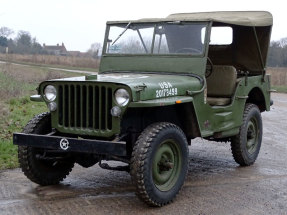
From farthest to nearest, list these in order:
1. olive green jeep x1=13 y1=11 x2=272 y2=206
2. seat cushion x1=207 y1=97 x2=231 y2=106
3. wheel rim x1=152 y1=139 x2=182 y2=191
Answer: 1. seat cushion x1=207 y1=97 x2=231 y2=106
2. wheel rim x1=152 y1=139 x2=182 y2=191
3. olive green jeep x1=13 y1=11 x2=272 y2=206

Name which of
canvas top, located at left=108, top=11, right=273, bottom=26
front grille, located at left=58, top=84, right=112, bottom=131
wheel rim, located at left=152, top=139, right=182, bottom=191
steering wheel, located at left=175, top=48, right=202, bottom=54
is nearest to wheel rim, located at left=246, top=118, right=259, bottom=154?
canvas top, located at left=108, top=11, right=273, bottom=26

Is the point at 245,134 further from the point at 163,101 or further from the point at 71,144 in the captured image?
the point at 71,144

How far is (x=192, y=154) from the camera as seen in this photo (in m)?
7.78

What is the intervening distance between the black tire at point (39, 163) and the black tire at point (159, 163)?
1.34 m

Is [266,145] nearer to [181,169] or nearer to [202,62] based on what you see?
[202,62]

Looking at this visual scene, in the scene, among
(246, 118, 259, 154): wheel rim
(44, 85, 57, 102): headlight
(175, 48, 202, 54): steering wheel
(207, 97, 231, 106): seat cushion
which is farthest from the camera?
(246, 118, 259, 154): wheel rim

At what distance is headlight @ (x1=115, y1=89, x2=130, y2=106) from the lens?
15.8 feet

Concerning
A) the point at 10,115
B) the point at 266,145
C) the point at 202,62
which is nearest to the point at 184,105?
the point at 202,62

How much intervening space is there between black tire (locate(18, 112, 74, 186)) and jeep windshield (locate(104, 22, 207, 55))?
1.65 m

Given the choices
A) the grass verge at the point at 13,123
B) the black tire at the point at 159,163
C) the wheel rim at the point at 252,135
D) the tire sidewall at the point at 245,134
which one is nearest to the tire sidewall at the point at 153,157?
the black tire at the point at 159,163

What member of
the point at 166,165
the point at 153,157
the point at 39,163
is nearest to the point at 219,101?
the point at 166,165

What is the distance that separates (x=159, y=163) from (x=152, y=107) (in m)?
0.67

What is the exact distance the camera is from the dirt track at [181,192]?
4914mm

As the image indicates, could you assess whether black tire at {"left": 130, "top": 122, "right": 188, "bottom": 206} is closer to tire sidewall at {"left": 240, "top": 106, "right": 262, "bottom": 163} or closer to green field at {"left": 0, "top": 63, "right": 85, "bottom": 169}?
tire sidewall at {"left": 240, "top": 106, "right": 262, "bottom": 163}
